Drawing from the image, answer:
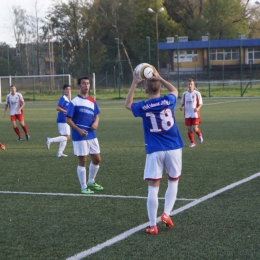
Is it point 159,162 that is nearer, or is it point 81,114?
point 159,162

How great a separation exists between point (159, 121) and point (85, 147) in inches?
107

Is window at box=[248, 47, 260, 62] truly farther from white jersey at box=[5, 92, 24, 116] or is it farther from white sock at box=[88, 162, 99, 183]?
white sock at box=[88, 162, 99, 183]

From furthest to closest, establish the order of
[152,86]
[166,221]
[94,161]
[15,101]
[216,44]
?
[216,44]
[15,101]
[94,161]
[166,221]
[152,86]

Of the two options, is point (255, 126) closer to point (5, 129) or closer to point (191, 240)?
point (5, 129)

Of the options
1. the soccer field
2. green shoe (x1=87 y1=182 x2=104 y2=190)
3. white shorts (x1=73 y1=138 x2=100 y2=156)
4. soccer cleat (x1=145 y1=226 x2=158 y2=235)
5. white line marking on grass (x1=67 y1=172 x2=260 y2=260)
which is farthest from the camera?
green shoe (x1=87 y1=182 x2=104 y2=190)

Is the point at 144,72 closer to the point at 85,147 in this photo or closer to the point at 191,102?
the point at 85,147

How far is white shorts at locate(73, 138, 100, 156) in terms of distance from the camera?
8688 millimetres

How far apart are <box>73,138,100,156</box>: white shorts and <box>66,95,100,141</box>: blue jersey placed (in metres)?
0.06

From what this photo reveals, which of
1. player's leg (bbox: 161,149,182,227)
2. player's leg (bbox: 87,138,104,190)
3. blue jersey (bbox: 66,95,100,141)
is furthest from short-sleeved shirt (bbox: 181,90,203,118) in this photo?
player's leg (bbox: 161,149,182,227)

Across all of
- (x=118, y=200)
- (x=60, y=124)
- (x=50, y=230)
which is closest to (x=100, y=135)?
(x=60, y=124)

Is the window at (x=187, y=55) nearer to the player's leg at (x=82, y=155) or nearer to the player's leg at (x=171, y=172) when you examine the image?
the player's leg at (x=82, y=155)

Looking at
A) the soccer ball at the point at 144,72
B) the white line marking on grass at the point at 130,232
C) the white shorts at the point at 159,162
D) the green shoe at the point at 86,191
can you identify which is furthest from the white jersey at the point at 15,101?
the white shorts at the point at 159,162

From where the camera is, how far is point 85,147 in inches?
343

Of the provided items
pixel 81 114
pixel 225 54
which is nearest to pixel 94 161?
pixel 81 114
